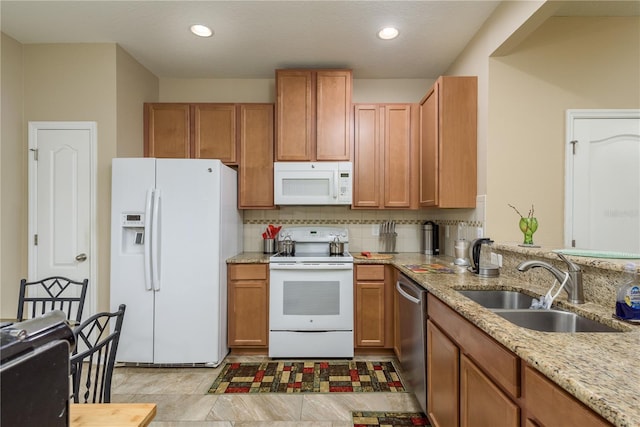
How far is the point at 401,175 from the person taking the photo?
10.4 ft

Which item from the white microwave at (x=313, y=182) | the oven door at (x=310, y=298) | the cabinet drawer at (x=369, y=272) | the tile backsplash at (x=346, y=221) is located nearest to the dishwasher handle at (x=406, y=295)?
the cabinet drawer at (x=369, y=272)

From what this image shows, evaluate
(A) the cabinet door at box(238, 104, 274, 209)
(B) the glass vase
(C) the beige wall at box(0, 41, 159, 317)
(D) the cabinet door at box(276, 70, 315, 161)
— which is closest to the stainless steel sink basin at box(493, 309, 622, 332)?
(B) the glass vase

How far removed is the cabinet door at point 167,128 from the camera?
318cm

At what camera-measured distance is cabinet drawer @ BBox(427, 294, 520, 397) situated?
1021mm

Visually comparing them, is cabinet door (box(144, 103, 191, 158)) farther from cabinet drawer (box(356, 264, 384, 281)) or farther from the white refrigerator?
cabinet drawer (box(356, 264, 384, 281))

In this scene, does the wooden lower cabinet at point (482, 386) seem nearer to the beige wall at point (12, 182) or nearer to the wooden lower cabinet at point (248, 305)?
the wooden lower cabinet at point (248, 305)

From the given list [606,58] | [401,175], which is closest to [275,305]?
[401,175]

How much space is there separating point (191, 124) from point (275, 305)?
1927mm

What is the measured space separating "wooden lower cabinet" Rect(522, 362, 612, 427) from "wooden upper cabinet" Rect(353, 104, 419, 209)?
2.31m

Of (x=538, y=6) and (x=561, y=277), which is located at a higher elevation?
(x=538, y=6)

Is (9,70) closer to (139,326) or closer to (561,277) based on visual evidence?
(139,326)

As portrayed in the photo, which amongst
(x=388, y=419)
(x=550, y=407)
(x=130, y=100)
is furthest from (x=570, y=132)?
(x=130, y=100)

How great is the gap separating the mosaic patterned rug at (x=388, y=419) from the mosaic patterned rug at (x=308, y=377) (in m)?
0.27

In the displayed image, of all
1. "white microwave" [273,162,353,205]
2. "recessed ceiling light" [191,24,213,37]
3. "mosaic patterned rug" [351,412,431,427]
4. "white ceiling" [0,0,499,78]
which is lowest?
"mosaic patterned rug" [351,412,431,427]
